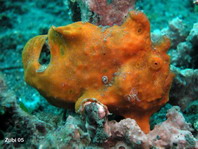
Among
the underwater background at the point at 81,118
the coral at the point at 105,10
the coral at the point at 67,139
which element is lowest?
the coral at the point at 67,139

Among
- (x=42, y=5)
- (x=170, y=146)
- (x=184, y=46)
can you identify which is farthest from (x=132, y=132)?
(x=42, y=5)

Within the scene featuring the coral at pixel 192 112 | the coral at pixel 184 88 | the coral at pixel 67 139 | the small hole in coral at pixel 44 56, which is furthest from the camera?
the coral at pixel 184 88

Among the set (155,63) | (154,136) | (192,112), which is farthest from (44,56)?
(192,112)

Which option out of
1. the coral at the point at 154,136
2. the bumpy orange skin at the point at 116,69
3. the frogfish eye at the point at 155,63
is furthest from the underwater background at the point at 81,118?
the frogfish eye at the point at 155,63

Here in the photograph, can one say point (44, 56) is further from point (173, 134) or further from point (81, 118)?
point (173, 134)

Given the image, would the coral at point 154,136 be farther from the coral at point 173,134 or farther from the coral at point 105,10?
the coral at point 105,10

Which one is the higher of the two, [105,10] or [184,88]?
[105,10]

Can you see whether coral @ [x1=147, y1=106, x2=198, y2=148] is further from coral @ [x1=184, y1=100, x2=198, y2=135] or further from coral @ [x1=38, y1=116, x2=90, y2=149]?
coral @ [x1=38, y1=116, x2=90, y2=149]
